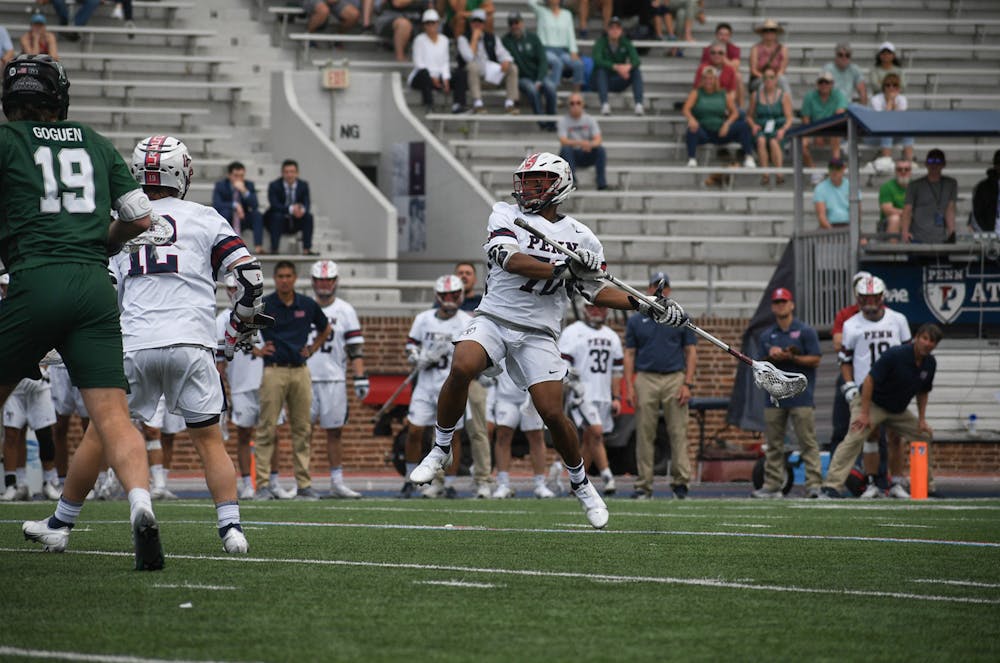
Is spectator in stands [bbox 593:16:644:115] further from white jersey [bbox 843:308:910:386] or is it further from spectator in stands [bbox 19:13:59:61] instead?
white jersey [bbox 843:308:910:386]

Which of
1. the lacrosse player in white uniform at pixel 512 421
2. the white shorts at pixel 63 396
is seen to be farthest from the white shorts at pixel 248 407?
the lacrosse player in white uniform at pixel 512 421

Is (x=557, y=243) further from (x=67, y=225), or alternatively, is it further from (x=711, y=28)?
(x=711, y=28)

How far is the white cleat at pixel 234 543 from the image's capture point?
8.00 m

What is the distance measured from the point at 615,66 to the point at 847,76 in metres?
3.37

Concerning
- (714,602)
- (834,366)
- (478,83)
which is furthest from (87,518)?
(478,83)

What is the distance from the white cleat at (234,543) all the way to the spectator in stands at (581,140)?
1533cm

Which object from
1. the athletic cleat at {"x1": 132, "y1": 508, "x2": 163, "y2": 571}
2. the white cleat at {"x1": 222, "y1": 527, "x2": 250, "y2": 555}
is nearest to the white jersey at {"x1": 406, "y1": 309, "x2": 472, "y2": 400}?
the white cleat at {"x1": 222, "y1": 527, "x2": 250, "y2": 555}

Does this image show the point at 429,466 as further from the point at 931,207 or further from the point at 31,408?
the point at 931,207

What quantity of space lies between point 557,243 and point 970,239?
9.41 metres

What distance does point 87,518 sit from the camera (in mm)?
11234

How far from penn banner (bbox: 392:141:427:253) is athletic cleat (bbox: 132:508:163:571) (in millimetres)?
16028

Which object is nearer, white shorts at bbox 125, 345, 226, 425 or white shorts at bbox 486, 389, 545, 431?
white shorts at bbox 125, 345, 226, 425

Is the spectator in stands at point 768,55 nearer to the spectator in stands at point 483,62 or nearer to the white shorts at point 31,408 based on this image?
→ the spectator in stands at point 483,62

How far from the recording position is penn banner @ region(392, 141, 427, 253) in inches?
906
